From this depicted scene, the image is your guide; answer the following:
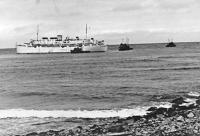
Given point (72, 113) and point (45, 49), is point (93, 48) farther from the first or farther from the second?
point (72, 113)

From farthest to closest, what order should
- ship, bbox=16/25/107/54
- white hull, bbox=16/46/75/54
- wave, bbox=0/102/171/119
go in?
white hull, bbox=16/46/75/54
ship, bbox=16/25/107/54
wave, bbox=0/102/171/119

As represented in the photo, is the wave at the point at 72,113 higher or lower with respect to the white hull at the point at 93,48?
→ lower

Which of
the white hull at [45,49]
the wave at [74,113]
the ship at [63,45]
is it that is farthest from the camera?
the white hull at [45,49]

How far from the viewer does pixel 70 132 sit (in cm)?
1444

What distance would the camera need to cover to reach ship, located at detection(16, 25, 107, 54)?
471 feet

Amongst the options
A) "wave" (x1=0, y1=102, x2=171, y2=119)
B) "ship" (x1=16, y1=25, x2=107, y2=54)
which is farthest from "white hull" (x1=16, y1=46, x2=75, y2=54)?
"wave" (x1=0, y1=102, x2=171, y2=119)

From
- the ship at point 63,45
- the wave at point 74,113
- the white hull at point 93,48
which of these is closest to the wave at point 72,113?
the wave at point 74,113

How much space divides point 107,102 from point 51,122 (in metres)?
7.39

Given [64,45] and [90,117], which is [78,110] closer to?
[90,117]

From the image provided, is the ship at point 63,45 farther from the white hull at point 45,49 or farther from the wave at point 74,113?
the wave at point 74,113

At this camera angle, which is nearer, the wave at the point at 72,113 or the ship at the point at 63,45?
the wave at the point at 72,113

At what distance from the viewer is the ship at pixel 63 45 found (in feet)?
471

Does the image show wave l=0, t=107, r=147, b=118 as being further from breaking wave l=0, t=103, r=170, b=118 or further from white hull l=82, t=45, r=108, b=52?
white hull l=82, t=45, r=108, b=52

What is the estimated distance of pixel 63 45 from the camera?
14700 cm
